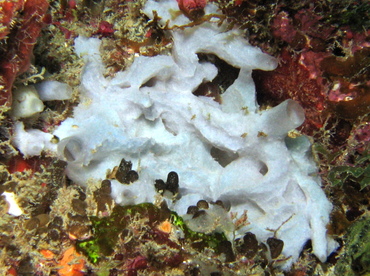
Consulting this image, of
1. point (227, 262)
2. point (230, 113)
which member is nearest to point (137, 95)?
point (230, 113)

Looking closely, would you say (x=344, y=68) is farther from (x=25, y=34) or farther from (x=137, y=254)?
(x=25, y=34)

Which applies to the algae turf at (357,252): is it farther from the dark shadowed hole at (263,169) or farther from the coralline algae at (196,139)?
the dark shadowed hole at (263,169)

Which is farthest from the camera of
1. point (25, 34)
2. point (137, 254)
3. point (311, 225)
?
point (311, 225)

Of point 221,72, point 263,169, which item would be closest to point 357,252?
point 263,169

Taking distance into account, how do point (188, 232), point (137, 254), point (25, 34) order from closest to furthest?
point (25, 34)
point (137, 254)
point (188, 232)

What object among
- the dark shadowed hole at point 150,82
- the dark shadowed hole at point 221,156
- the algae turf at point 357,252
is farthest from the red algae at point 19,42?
the algae turf at point 357,252

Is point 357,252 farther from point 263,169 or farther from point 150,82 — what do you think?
point 150,82
